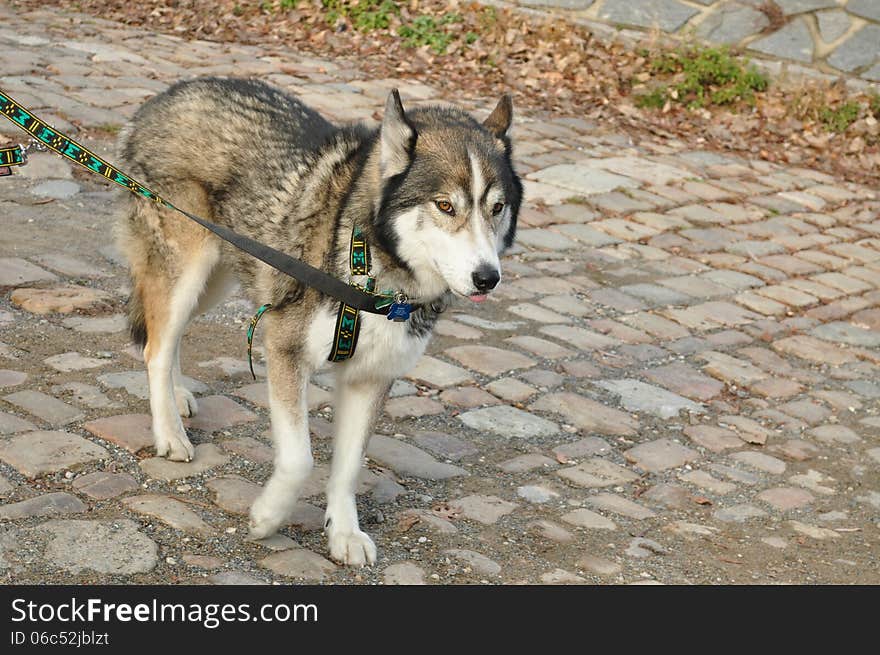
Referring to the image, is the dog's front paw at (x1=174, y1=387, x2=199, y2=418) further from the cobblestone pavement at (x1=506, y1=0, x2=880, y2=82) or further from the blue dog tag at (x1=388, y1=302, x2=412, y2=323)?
the cobblestone pavement at (x1=506, y1=0, x2=880, y2=82)

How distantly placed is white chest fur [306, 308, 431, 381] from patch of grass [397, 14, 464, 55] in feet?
26.4

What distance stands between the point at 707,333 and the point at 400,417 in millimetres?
2438

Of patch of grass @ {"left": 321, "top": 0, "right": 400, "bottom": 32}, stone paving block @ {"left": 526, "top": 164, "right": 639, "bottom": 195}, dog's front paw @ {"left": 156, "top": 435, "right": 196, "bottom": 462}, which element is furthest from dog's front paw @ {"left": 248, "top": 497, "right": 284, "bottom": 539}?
patch of grass @ {"left": 321, "top": 0, "right": 400, "bottom": 32}

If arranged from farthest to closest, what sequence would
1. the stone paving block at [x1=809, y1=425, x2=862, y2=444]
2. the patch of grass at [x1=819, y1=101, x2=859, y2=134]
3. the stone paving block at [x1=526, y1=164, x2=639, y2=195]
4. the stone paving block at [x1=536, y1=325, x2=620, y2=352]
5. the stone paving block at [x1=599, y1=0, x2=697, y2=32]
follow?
the stone paving block at [x1=599, y1=0, x2=697, y2=32], the patch of grass at [x1=819, y1=101, x2=859, y2=134], the stone paving block at [x1=526, y1=164, x2=639, y2=195], the stone paving block at [x1=536, y1=325, x2=620, y2=352], the stone paving block at [x1=809, y1=425, x2=862, y2=444]

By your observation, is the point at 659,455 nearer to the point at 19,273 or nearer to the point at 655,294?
the point at 655,294

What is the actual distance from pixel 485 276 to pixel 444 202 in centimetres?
32

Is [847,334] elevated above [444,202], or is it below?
below

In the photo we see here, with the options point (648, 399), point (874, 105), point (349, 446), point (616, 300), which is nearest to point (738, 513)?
point (648, 399)

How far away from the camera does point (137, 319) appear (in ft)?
16.2

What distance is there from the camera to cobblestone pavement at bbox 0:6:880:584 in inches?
169

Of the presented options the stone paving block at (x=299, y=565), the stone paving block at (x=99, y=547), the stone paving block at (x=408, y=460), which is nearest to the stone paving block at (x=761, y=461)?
the stone paving block at (x=408, y=460)

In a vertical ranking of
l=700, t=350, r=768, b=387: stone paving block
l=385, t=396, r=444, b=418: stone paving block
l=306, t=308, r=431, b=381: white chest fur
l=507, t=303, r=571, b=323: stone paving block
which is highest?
l=306, t=308, r=431, b=381: white chest fur

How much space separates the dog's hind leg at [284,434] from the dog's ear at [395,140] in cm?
72

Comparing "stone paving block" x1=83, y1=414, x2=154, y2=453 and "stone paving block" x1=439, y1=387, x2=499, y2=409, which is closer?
"stone paving block" x1=83, y1=414, x2=154, y2=453
